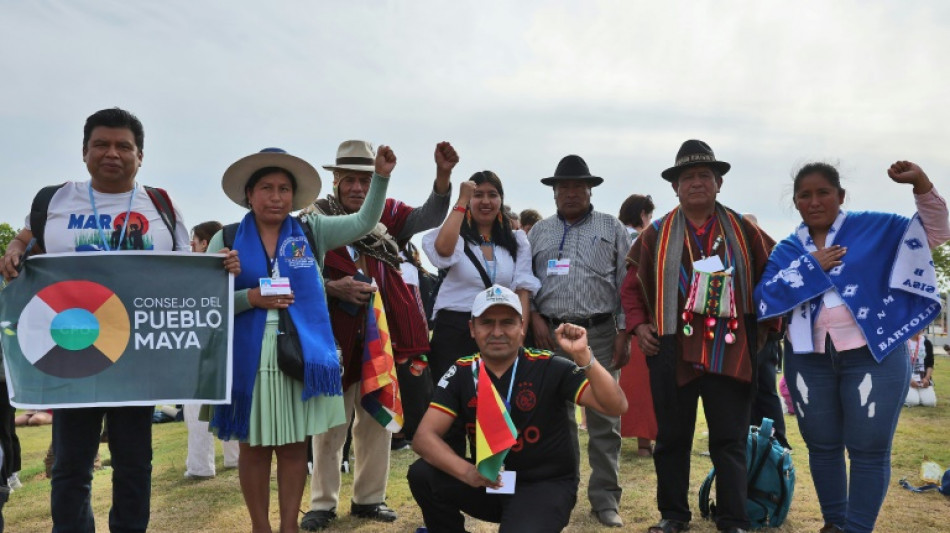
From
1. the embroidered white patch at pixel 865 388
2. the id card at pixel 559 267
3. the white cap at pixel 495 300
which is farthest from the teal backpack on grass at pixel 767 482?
the white cap at pixel 495 300

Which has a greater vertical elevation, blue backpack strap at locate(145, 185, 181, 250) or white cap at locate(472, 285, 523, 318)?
blue backpack strap at locate(145, 185, 181, 250)

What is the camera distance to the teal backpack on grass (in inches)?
199

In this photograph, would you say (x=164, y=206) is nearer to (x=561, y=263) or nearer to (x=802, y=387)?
(x=561, y=263)

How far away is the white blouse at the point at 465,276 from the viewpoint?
5.50 metres

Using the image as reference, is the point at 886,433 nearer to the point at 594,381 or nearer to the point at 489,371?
the point at 594,381

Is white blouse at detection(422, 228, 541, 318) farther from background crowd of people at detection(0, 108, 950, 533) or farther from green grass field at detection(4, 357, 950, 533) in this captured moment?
green grass field at detection(4, 357, 950, 533)

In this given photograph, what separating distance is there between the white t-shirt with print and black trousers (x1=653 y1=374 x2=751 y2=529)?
310cm

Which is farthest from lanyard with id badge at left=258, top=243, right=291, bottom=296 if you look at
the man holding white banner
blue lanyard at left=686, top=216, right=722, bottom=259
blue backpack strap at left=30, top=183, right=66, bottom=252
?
blue lanyard at left=686, top=216, right=722, bottom=259

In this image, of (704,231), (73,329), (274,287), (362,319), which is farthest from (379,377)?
(704,231)

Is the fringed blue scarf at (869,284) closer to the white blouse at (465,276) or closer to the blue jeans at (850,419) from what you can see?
the blue jeans at (850,419)

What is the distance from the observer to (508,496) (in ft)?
12.9

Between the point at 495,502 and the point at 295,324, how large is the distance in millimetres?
1374

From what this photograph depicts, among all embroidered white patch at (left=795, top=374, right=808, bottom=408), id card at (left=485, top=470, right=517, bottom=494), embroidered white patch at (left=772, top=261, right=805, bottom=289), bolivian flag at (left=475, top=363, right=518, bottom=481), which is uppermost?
embroidered white patch at (left=772, top=261, right=805, bottom=289)

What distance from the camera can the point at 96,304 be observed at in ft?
13.3
